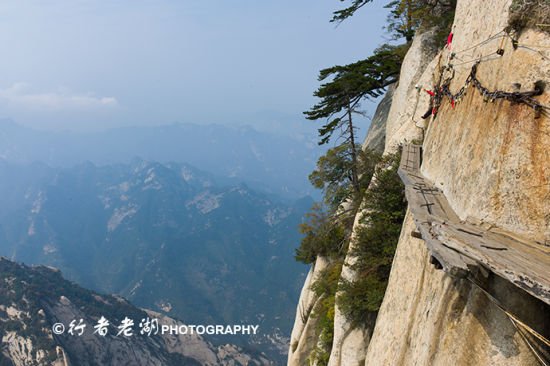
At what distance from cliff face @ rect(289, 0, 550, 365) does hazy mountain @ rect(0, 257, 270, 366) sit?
11516 cm

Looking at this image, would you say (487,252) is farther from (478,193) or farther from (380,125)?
(380,125)

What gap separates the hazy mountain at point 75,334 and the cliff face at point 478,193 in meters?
115

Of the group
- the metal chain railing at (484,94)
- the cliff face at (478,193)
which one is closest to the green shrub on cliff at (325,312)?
the cliff face at (478,193)

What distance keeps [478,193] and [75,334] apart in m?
137

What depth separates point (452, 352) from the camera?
22.9 ft

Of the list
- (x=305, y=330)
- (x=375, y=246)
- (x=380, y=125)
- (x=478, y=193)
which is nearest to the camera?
(x=478, y=193)

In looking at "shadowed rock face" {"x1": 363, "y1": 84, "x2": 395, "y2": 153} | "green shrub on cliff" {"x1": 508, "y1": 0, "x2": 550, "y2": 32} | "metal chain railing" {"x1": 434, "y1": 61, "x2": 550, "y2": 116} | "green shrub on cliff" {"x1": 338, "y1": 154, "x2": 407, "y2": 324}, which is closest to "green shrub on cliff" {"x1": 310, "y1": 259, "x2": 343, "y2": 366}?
"green shrub on cliff" {"x1": 338, "y1": 154, "x2": 407, "y2": 324}

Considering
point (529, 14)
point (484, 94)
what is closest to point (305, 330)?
point (484, 94)

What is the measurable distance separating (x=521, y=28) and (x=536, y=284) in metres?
6.16

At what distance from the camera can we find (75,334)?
108 meters

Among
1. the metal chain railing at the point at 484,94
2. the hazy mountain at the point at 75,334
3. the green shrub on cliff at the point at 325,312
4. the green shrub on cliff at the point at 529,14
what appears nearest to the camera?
the metal chain railing at the point at 484,94

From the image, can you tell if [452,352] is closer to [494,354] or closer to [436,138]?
[494,354]

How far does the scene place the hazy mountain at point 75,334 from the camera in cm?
9325

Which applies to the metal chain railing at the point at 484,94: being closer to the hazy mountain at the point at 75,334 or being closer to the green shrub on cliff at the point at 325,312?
the green shrub on cliff at the point at 325,312
